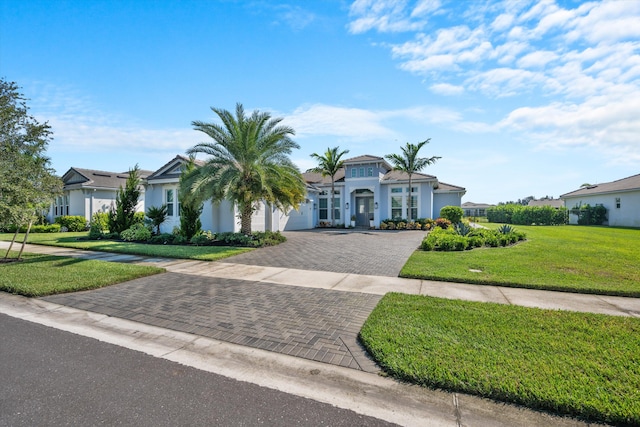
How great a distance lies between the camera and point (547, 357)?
12.2ft

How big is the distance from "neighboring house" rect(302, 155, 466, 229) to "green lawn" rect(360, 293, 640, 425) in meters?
21.3

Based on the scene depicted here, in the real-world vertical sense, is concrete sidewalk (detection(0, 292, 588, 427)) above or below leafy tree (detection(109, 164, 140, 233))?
below

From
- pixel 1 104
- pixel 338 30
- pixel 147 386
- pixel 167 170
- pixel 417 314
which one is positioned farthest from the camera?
pixel 167 170

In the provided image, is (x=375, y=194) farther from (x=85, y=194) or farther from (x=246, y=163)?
(x=85, y=194)

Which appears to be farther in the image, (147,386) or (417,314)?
(417,314)

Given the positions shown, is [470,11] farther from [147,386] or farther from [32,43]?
[32,43]

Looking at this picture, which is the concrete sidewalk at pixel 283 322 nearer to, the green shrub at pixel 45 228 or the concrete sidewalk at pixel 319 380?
the concrete sidewalk at pixel 319 380

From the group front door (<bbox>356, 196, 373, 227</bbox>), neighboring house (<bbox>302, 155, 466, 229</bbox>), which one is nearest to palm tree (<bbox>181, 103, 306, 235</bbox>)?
neighboring house (<bbox>302, 155, 466, 229</bbox>)

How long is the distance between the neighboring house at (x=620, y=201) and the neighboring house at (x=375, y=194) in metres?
14.2

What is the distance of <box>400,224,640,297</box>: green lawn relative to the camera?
23.9 ft

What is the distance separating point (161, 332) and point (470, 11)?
10.9 meters

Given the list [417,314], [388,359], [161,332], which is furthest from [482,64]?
[161,332]

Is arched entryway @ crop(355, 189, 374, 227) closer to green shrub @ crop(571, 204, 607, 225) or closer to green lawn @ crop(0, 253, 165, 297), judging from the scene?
green lawn @ crop(0, 253, 165, 297)

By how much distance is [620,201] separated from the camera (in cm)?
2822
